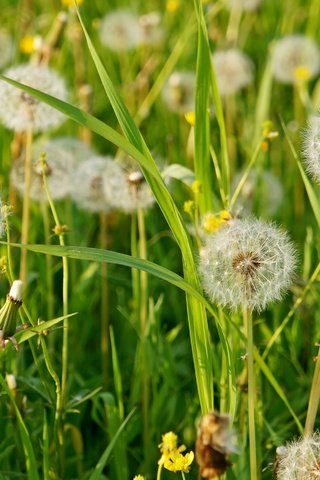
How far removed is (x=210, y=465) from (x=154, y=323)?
1059 millimetres

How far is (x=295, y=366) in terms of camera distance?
7.72 ft

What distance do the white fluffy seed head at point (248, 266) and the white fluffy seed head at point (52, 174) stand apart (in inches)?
41.4

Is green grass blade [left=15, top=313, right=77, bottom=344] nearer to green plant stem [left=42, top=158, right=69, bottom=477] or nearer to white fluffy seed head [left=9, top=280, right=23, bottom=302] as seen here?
white fluffy seed head [left=9, top=280, right=23, bottom=302]

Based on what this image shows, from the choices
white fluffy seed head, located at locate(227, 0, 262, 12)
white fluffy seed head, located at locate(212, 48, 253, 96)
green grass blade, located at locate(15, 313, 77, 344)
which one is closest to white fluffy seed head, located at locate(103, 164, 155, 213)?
green grass blade, located at locate(15, 313, 77, 344)

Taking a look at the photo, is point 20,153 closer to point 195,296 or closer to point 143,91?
point 143,91

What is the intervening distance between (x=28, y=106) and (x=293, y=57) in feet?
5.67

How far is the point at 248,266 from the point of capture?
1665mm

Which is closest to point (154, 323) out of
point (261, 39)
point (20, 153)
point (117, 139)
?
point (117, 139)

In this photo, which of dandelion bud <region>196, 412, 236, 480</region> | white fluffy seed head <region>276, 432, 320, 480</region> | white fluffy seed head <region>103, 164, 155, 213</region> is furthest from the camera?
white fluffy seed head <region>103, 164, 155, 213</region>

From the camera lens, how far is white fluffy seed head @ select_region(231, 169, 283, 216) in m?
2.78

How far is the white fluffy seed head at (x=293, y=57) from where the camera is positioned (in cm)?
380

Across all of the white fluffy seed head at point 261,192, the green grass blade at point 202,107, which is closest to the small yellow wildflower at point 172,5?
the white fluffy seed head at point 261,192

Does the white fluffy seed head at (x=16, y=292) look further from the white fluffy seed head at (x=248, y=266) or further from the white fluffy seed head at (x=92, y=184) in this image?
the white fluffy seed head at (x=92, y=184)

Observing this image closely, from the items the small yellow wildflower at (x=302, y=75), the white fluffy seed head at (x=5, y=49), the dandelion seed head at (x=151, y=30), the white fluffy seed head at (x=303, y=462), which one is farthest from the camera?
the dandelion seed head at (x=151, y=30)
